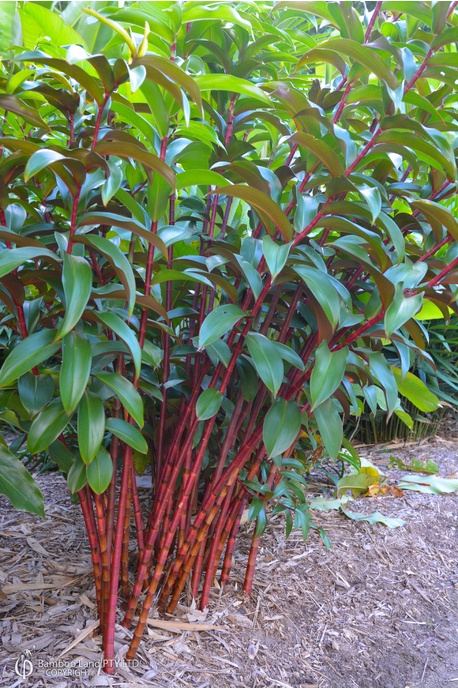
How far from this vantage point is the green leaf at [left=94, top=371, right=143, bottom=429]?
0.67 m

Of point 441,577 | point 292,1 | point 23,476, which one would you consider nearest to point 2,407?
point 23,476

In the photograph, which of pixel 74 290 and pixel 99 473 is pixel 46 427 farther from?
pixel 74 290

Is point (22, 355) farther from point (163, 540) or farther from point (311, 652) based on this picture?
point (311, 652)

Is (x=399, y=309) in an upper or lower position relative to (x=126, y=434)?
upper

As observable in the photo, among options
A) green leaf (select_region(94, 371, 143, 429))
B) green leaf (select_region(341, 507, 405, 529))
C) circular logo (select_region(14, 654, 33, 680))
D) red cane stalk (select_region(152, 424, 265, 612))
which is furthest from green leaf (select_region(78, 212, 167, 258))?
green leaf (select_region(341, 507, 405, 529))

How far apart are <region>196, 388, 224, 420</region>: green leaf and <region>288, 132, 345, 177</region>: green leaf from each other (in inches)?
15.5

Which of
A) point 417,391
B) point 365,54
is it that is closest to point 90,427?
point 365,54

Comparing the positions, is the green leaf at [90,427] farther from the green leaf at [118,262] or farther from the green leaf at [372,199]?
the green leaf at [372,199]

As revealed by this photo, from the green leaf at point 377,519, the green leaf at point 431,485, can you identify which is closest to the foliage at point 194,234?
the green leaf at point 377,519

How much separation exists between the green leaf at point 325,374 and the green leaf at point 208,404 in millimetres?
179

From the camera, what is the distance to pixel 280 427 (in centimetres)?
78

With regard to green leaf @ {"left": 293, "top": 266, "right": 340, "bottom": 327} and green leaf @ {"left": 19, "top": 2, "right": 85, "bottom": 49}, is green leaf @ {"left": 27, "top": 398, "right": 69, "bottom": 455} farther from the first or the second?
green leaf @ {"left": 19, "top": 2, "right": 85, "bottom": 49}

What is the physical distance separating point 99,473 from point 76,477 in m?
0.05

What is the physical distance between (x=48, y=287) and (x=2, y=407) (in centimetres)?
23
